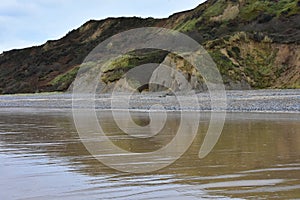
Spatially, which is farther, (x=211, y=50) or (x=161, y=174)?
(x=211, y=50)

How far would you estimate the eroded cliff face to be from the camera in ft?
129

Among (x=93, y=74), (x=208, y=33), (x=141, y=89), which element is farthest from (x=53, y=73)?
(x=141, y=89)

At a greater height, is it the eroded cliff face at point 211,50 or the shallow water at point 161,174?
the eroded cliff face at point 211,50

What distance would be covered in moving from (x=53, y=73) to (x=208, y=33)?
33.3m

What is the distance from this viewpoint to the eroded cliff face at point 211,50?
3938cm

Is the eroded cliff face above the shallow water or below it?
above

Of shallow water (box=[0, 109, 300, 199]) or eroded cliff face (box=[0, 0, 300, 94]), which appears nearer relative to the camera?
shallow water (box=[0, 109, 300, 199])

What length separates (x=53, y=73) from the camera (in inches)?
3317

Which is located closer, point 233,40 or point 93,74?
point 233,40

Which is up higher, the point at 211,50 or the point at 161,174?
the point at 211,50

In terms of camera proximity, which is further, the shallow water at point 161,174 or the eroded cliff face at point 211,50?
the eroded cliff face at point 211,50

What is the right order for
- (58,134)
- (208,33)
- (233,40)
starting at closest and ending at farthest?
(58,134)
(233,40)
(208,33)

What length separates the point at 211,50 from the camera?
42.2 metres

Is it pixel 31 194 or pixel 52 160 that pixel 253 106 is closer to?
pixel 52 160
